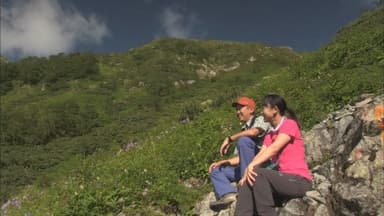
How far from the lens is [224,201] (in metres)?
7.80

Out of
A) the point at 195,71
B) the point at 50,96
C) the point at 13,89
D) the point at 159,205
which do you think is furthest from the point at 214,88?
the point at 159,205

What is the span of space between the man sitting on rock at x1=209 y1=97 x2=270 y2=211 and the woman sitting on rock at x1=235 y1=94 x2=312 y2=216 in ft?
2.95

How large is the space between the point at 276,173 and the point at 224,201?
1.49m

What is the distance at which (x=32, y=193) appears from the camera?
14523 millimetres

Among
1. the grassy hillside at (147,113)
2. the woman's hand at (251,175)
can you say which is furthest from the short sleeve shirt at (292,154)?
the grassy hillside at (147,113)

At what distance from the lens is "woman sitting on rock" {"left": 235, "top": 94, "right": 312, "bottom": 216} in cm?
655

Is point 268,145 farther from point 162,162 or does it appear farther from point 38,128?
point 38,128

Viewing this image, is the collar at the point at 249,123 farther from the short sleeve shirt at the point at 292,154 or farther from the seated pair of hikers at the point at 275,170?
the short sleeve shirt at the point at 292,154

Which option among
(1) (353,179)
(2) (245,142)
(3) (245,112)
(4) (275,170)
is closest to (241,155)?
(2) (245,142)

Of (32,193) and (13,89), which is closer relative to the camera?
(32,193)

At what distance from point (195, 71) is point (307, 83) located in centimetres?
2419

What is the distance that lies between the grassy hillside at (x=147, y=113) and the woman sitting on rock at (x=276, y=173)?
2718 mm

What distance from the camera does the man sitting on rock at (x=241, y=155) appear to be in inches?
314

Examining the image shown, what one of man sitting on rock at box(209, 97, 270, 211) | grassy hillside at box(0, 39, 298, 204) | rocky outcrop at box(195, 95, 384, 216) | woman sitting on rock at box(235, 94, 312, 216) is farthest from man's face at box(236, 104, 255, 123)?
grassy hillside at box(0, 39, 298, 204)
